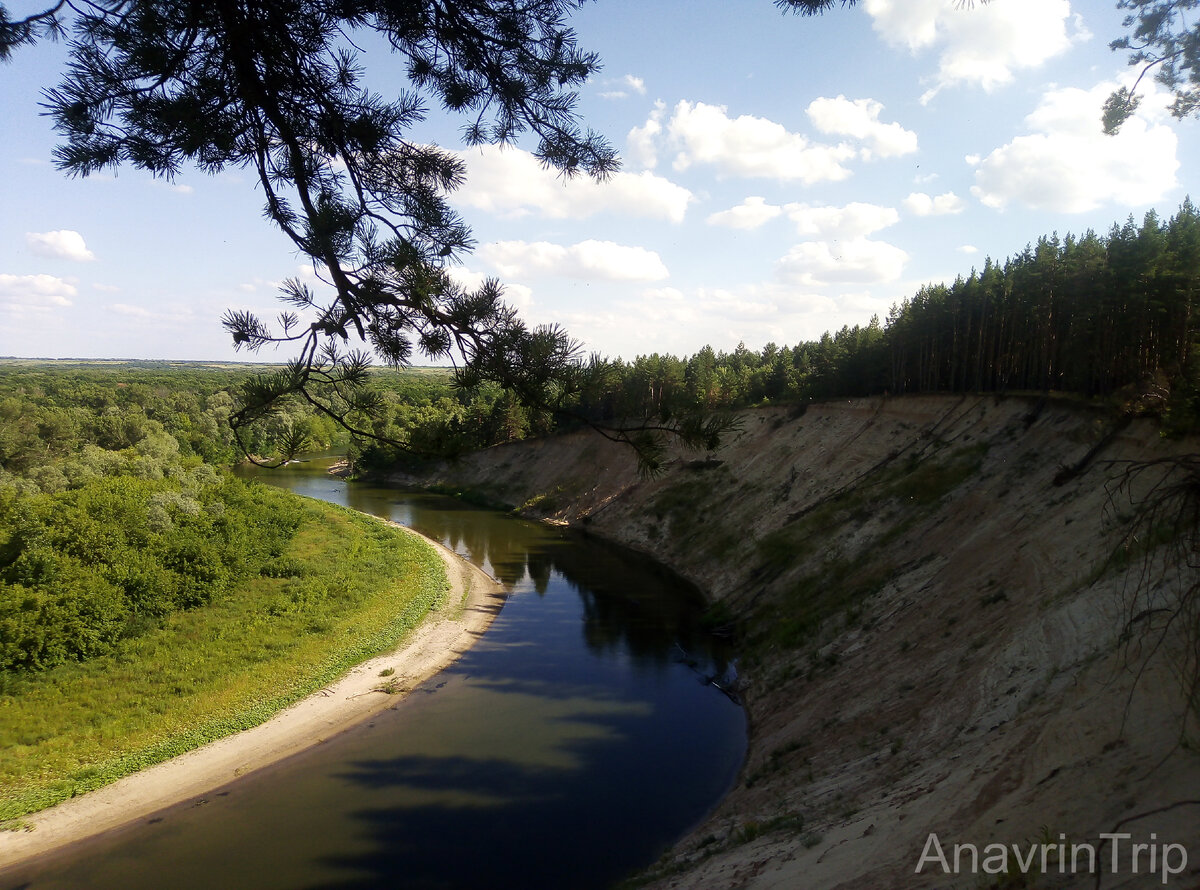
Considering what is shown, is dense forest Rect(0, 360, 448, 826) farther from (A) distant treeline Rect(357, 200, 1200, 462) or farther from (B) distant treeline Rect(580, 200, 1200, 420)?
(B) distant treeline Rect(580, 200, 1200, 420)

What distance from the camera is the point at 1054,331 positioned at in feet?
92.4

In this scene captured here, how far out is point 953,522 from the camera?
72.3 feet

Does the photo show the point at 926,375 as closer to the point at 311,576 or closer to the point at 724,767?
the point at 724,767

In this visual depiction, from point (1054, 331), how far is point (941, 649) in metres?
19.9

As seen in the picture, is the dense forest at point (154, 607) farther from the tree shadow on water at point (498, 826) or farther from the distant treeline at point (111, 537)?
the tree shadow on water at point (498, 826)

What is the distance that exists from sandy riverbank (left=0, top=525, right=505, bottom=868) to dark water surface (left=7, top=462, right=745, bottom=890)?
1.73 ft

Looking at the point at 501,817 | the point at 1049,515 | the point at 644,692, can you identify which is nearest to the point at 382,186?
the point at 501,817

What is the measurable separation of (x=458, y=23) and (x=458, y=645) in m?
23.2

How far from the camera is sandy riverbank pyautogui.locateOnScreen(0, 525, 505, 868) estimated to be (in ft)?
45.3

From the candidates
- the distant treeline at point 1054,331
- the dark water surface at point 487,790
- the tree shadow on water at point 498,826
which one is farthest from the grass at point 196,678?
the distant treeline at point 1054,331

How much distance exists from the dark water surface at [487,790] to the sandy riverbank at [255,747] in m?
0.53

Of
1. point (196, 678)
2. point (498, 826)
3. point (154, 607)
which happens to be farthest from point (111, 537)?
point (498, 826)

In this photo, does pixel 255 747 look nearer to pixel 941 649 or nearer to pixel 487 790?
pixel 487 790

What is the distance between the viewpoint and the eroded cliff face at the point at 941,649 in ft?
22.3
